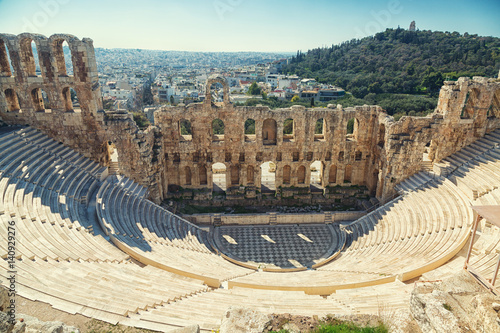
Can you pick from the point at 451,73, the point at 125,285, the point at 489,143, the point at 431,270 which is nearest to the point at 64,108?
the point at 125,285

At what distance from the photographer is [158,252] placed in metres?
17.6

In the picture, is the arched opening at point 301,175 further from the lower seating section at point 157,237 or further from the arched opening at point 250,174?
the lower seating section at point 157,237

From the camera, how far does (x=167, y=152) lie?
92.3 feet

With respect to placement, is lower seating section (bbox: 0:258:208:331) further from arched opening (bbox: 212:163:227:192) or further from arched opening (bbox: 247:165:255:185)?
arched opening (bbox: 212:163:227:192)

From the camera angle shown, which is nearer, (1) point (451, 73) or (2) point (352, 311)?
(2) point (352, 311)

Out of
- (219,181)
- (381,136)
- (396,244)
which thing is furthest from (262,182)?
(396,244)

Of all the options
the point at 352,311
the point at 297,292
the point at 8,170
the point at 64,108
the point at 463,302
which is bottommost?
the point at 297,292

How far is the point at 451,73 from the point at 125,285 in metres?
83.2

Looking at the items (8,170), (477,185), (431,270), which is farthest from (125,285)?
(477,185)

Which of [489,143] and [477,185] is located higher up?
[489,143]

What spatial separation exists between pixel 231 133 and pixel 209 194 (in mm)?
5679

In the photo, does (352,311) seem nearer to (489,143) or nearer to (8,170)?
(8,170)

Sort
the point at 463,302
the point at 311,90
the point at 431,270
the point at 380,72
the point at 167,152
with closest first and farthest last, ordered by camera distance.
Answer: the point at 463,302, the point at 431,270, the point at 167,152, the point at 380,72, the point at 311,90

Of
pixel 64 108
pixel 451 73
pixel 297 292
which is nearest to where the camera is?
pixel 297 292
